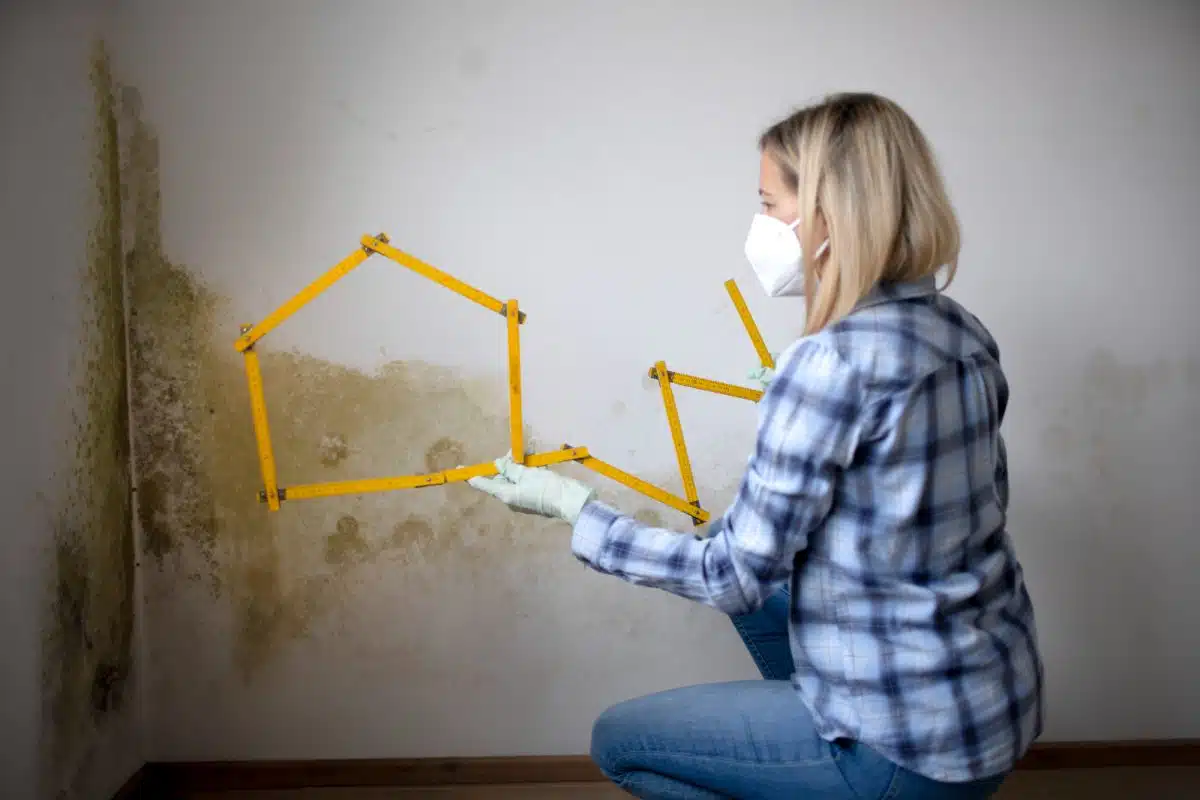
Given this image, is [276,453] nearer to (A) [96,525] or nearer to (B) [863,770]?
(A) [96,525]

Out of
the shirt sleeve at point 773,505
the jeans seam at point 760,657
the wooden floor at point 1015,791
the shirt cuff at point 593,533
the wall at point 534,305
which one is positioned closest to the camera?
the shirt sleeve at point 773,505

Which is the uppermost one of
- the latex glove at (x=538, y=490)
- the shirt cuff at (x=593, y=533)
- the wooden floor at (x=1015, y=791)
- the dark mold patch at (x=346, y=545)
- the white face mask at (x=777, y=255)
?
the white face mask at (x=777, y=255)

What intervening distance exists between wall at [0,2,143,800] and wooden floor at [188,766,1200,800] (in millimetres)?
401

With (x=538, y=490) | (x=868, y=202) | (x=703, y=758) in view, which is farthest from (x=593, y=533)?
(x=868, y=202)

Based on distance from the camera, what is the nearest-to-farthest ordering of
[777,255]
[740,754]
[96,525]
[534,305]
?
[740,754]
[777,255]
[96,525]
[534,305]

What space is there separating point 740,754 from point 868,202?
→ 678mm

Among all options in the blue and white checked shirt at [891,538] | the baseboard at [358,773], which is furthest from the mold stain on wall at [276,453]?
the blue and white checked shirt at [891,538]

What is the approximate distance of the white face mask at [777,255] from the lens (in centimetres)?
129

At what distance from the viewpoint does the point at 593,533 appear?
1.25m

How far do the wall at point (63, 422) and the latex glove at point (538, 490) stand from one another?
767 millimetres

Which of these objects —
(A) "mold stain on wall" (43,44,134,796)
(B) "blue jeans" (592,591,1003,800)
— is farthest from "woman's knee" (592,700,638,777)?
(A) "mold stain on wall" (43,44,134,796)

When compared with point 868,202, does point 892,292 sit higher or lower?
lower

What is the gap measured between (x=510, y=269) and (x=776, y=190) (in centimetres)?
A: 86

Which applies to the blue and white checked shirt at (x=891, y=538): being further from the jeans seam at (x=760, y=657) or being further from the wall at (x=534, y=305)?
the wall at (x=534, y=305)
